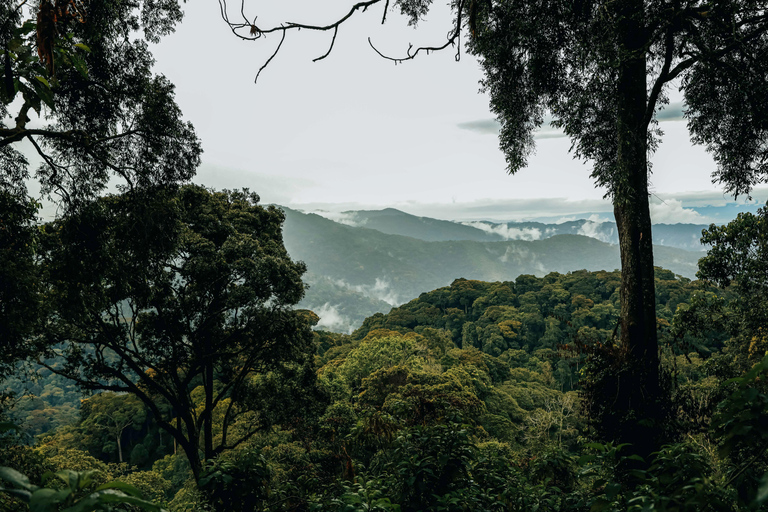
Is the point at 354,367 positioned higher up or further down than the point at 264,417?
further down

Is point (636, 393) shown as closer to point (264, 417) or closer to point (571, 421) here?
point (264, 417)

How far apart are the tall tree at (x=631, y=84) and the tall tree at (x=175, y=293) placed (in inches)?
242

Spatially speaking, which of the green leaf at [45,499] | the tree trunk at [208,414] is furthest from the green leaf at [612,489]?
the tree trunk at [208,414]

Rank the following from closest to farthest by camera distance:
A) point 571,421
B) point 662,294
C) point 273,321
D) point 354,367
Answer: point 273,321 < point 354,367 < point 571,421 < point 662,294

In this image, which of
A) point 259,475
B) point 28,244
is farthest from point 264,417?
point 259,475

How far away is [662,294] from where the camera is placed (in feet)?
154

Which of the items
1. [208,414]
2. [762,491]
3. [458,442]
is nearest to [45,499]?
[762,491]

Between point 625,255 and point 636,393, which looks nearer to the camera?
point 636,393

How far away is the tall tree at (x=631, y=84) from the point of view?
171 inches

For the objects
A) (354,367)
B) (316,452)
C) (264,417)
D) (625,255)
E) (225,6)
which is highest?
(225,6)

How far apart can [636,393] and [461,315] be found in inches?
2249

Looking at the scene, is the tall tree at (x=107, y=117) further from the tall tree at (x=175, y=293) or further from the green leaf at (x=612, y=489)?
the green leaf at (x=612, y=489)

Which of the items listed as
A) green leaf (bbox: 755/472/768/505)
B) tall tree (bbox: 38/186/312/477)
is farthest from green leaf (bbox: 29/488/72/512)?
tall tree (bbox: 38/186/312/477)

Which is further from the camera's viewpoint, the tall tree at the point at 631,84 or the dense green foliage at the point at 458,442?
the tall tree at the point at 631,84
